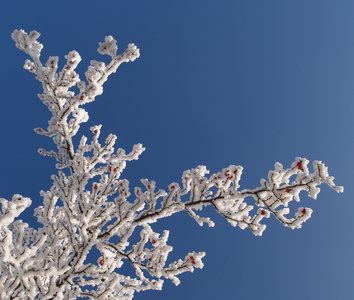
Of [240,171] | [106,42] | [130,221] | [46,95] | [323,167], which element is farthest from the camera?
[46,95]

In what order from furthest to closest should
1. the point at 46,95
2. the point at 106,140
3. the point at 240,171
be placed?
the point at 106,140
the point at 46,95
the point at 240,171

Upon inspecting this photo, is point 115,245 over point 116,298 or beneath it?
over

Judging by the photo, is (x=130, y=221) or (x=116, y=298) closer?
(x=130, y=221)

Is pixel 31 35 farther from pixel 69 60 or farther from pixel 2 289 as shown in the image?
pixel 2 289

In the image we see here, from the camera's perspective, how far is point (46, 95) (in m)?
5.09

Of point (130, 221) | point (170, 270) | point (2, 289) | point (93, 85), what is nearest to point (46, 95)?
point (93, 85)

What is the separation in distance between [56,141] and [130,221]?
2.41m

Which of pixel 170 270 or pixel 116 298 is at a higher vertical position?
pixel 170 270

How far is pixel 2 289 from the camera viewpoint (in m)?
3.29

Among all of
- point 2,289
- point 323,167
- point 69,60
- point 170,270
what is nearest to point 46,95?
point 69,60

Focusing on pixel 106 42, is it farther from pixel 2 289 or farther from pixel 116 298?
pixel 116 298

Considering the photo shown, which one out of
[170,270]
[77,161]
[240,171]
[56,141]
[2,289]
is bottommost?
[2,289]

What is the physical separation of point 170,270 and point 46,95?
12.1 ft

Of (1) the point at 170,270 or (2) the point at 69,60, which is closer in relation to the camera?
(1) the point at 170,270
